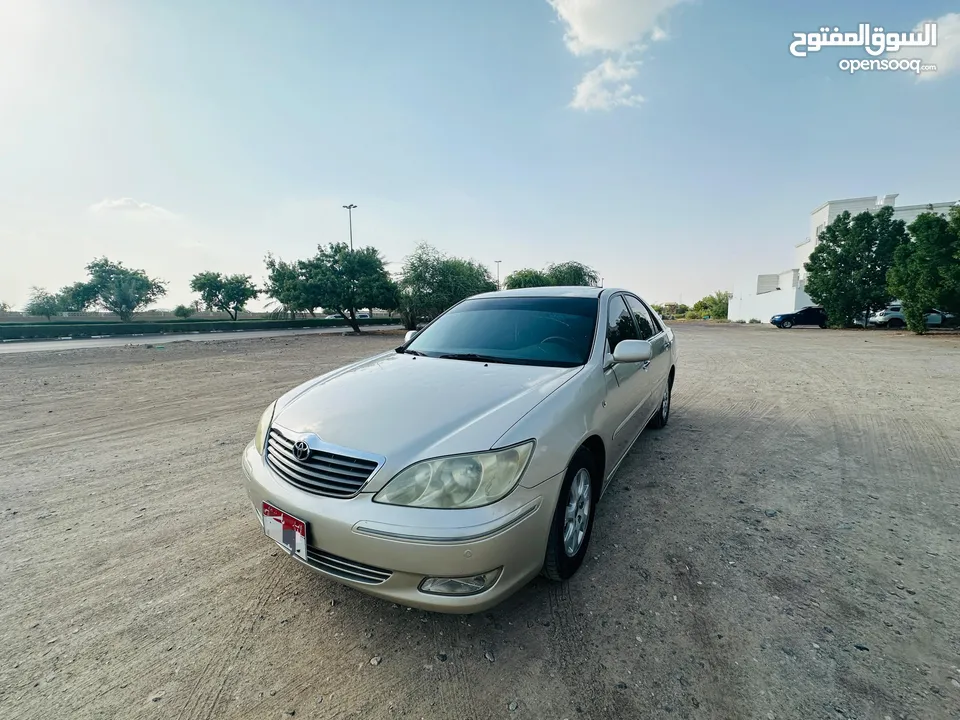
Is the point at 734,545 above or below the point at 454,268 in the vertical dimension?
below

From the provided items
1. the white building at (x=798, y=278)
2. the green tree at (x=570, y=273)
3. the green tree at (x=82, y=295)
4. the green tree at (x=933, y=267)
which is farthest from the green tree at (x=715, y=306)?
the green tree at (x=82, y=295)

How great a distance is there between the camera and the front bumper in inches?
66.2

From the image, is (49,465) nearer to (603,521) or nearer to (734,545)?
(603,521)

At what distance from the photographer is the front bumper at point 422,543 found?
66.2 inches

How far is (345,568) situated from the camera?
6.07 feet

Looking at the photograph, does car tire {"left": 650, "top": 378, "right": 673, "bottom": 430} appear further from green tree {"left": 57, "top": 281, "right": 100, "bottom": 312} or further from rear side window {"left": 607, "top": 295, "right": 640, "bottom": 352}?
green tree {"left": 57, "top": 281, "right": 100, "bottom": 312}

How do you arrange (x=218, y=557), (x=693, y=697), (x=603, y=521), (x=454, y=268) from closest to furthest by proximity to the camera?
(x=693, y=697) < (x=218, y=557) < (x=603, y=521) < (x=454, y=268)

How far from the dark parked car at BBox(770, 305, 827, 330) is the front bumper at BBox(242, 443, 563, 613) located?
113 ft

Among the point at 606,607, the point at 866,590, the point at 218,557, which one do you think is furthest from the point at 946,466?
the point at 218,557

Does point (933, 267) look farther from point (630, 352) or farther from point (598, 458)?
point (598, 458)

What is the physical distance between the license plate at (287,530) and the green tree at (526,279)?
45308 millimetres

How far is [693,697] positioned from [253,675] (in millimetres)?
1706

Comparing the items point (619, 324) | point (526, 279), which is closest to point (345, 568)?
point (619, 324)

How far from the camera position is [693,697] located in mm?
1654
